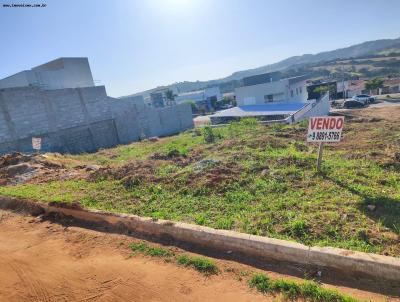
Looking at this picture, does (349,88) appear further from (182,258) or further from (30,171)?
(182,258)

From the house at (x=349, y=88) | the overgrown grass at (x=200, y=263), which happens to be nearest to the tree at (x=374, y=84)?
the house at (x=349, y=88)

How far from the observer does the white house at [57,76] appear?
28.2m

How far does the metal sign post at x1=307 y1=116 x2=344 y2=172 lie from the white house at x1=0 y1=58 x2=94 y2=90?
2685 cm

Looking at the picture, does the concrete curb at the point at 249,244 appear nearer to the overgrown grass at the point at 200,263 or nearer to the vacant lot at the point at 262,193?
the vacant lot at the point at 262,193

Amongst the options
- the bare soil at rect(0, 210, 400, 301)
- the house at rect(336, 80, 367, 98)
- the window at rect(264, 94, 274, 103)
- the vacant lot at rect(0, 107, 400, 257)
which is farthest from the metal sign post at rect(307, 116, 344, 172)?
the house at rect(336, 80, 367, 98)

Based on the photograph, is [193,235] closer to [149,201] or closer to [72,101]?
[149,201]

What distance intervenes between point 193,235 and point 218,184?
2.51 metres

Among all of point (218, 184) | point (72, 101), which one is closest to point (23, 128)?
point (72, 101)

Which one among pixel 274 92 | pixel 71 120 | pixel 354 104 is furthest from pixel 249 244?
pixel 354 104

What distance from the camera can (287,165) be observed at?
9.16 meters

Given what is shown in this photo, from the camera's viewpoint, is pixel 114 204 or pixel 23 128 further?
pixel 23 128

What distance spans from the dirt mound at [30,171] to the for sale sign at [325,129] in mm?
8203

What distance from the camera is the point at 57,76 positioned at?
29969 mm

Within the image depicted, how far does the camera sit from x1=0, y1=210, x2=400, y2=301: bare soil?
13.6 ft
